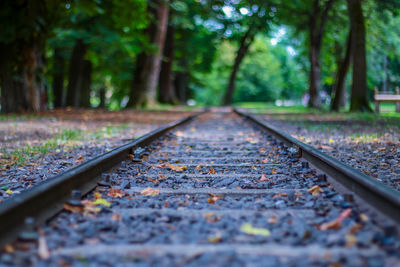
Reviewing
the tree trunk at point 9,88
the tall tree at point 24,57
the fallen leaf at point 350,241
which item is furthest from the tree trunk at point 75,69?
the fallen leaf at point 350,241

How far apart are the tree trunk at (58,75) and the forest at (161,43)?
0.20 ft

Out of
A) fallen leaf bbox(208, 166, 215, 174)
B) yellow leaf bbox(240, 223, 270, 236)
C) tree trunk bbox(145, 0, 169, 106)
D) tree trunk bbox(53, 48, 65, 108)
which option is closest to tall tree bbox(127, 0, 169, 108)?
tree trunk bbox(145, 0, 169, 106)

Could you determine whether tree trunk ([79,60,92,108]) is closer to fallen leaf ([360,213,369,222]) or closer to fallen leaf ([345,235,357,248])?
fallen leaf ([360,213,369,222])

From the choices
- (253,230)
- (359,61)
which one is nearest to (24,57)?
A: (359,61)

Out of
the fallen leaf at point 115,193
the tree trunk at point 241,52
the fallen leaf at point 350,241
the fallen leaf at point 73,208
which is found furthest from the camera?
the tree trunk at point 241,52

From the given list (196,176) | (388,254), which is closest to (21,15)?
(196,176)

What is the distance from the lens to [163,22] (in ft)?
67.7

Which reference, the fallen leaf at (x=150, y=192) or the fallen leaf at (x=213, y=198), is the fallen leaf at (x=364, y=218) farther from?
the fallen leaf at (x=150, y=192)

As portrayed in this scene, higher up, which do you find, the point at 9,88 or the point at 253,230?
the point at 9,88

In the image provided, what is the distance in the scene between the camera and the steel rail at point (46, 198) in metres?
2.10

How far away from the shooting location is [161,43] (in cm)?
2069

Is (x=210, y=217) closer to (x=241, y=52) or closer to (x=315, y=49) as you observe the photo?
(x=315, y=49)

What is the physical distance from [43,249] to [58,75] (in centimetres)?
2540

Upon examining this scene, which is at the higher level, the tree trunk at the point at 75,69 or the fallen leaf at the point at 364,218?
the tree trunk at the point at 75,69
